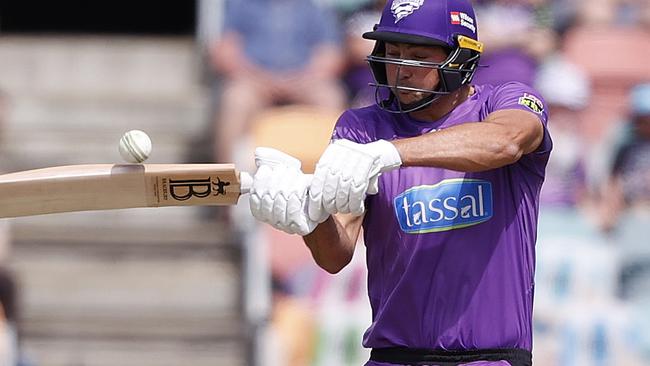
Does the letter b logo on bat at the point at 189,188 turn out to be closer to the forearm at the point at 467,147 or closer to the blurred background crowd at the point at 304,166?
the forearm at the point at 467,147

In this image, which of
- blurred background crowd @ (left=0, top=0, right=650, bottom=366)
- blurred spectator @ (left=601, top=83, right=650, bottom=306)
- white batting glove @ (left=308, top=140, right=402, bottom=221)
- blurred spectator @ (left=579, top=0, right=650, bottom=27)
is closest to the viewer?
white batting glove @ (left=308, top=140, right=402, bottom=221)

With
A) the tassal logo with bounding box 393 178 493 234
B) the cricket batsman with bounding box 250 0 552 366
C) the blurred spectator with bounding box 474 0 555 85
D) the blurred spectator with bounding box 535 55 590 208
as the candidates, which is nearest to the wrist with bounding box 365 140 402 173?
the cricket batsman with bounding box 250 0 552 366

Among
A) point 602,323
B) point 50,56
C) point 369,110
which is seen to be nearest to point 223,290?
point 602,323

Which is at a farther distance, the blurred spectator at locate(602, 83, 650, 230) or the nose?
the blurred spectator at locate(602, 83, 650, 230)

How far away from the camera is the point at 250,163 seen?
722 cm

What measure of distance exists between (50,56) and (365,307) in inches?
141

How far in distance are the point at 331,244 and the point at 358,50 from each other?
4.44 meters

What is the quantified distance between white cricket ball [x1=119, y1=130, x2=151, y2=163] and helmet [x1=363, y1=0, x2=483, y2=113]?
2.08ft

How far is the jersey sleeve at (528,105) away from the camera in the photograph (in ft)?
11.6

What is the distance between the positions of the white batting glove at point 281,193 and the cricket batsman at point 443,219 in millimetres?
165

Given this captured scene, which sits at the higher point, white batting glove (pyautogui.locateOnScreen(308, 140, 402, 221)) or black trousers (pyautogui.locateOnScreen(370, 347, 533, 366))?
white batting glove (pyautogui.locateOnScreen(308, 140, 402, 221))

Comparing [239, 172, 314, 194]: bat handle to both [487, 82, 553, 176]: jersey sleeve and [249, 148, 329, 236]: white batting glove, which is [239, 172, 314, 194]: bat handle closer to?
[249, 148, 329, 236]: white batting glove

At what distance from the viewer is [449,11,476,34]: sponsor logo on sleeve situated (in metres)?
3.65

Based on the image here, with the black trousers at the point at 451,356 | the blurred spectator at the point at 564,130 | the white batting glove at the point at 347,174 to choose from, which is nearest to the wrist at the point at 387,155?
the white batting glove at the point at 347,174
